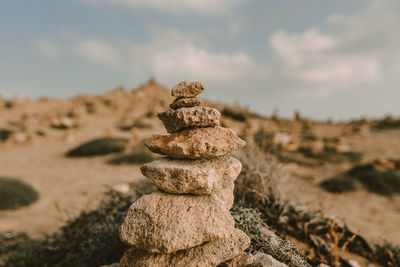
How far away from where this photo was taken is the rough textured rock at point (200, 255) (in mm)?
2328

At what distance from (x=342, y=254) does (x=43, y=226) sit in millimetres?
6768

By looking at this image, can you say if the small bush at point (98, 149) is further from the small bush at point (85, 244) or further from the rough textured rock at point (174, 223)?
the rough textured rock at point (174, 223)

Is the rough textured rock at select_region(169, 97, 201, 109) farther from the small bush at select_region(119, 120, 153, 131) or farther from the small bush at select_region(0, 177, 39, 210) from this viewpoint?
the small bush at select_region(119, 120, 153, 131)

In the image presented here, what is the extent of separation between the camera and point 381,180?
30.9ft

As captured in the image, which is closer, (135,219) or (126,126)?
(135,219)

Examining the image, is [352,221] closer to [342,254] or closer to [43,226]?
[342,254]

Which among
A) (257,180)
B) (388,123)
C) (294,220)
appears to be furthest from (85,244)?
(388,123)

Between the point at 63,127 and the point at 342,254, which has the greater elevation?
the point at 63,127

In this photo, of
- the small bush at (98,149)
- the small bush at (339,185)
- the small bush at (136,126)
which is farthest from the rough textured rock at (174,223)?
the small bush at (136,126)

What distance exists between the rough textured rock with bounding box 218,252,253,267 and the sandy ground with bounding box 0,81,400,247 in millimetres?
2202

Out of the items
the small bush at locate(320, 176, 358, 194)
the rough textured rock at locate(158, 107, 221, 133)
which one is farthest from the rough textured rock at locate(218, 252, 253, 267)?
the small bush at locate(320, 176, 358, 194)

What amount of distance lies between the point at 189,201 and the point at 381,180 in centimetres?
1023

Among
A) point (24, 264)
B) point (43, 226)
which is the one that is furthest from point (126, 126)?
point (24, 264)

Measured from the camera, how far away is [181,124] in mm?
2705
